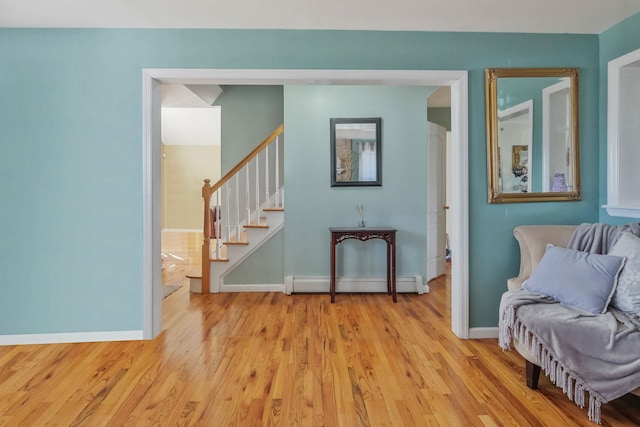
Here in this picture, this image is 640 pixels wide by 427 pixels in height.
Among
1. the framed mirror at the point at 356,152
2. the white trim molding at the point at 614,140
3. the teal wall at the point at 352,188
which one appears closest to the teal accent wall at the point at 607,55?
the white trim molding at the point at 614,140

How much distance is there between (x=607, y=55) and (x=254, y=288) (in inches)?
156

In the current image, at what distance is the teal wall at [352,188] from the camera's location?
4.64 m

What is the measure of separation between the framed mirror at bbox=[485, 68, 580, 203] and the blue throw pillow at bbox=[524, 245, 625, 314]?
0.78 m

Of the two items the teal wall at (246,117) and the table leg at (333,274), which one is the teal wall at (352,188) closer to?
the table leg at (333,274)

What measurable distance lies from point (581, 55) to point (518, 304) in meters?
2.17

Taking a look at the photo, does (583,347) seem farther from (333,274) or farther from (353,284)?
(353,284)

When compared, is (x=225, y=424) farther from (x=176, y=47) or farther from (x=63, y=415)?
(x=176, y=47)

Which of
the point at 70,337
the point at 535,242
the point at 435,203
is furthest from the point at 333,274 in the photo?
the point at 70,337

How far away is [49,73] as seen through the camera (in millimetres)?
3078

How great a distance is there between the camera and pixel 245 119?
5.98 meters

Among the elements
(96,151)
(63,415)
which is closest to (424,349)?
(63,415)

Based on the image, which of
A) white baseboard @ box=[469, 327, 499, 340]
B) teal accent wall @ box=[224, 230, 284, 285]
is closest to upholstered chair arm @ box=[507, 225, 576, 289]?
white baseboard @ box=[469, 327, 499, 340]

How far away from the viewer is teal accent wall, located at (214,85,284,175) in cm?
596

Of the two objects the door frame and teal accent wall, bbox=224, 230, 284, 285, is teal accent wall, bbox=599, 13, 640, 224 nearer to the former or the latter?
the door frame
